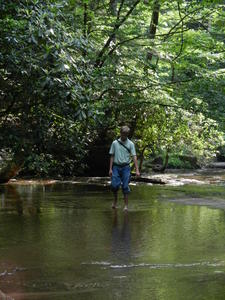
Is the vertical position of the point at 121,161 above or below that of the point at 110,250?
above

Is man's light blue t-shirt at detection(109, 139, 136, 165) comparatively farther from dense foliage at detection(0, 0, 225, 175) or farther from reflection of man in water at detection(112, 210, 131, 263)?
reflection of man in water at detection(112, 210, 131, 263)

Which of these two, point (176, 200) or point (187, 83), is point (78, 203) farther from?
point (187, 83)

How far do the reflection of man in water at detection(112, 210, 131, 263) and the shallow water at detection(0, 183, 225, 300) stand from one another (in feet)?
0.05

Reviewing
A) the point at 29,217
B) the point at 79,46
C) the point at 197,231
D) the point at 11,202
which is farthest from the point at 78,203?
the point at 79,46

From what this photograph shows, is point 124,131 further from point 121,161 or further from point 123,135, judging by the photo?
point 121,161

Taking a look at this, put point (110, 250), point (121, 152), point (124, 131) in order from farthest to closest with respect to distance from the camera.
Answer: point (121, 152), point (124, 131), point (110, 250)

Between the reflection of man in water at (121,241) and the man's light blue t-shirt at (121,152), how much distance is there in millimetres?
1638

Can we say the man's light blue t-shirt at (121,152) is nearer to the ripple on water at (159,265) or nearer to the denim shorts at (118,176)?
the denim shorts at (118,176)

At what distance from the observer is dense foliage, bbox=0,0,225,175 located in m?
7.23

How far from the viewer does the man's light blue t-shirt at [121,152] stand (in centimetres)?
1100

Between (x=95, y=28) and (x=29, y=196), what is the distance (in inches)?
252

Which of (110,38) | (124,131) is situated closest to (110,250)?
(124,131)

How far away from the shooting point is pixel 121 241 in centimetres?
768

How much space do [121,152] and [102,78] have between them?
344cm
